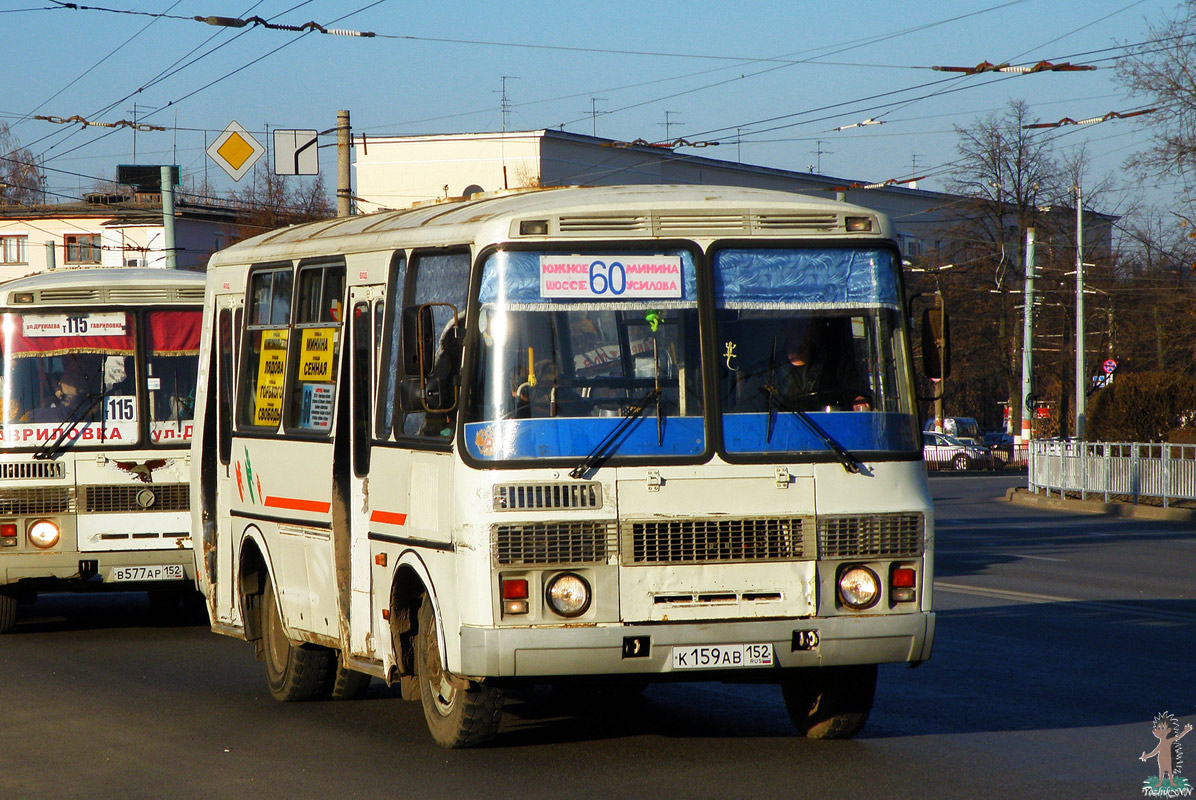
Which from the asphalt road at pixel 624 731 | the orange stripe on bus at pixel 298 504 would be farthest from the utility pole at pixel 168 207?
the orange stripe on bus at pixel 298 504

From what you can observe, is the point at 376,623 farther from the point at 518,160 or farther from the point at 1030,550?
the point at 518,160

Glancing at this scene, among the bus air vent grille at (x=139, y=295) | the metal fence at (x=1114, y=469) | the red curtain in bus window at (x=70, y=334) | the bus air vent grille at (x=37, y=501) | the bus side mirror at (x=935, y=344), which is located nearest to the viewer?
the bus side mirror at (x=935, y=344)

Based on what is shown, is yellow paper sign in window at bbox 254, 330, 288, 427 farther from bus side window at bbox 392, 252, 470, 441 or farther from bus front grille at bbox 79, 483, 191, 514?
bus front grille at bbox 79, 483, 191, 514

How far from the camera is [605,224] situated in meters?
7.75

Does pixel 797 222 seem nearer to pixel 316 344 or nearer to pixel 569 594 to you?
pixel 569 594

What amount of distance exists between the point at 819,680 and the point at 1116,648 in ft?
15.1

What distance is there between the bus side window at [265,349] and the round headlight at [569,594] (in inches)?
123

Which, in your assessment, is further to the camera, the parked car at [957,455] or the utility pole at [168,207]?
the parked car at [957,455]

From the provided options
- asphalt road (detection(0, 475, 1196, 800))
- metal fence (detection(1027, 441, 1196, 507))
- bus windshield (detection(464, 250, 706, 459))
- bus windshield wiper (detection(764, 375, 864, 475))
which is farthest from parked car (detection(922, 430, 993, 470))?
bus windshield (detection(464, 250, 706, 459))

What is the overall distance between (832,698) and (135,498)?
744 cm

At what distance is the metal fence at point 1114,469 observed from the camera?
32062 millimetres

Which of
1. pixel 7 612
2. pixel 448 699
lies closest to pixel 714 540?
pixel 448 699

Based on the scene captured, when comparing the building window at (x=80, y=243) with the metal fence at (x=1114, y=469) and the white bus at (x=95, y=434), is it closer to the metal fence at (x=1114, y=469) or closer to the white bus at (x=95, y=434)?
the metal fence at (x=1114, y=469)

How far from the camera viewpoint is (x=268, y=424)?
10156 millimetres
